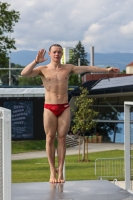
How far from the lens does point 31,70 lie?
770cm

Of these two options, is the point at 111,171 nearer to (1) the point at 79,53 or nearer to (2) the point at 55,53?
(2) the point at 55,53

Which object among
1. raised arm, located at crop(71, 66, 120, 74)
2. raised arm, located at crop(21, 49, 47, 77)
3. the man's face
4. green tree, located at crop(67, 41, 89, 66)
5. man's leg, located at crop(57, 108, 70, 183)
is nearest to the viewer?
raised arm, located at crop(21, 49, 47, 77)

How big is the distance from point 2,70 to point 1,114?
32743mm

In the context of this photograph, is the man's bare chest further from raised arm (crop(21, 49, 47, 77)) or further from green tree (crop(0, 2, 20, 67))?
green tree (crop(0, 2, 20, 67))

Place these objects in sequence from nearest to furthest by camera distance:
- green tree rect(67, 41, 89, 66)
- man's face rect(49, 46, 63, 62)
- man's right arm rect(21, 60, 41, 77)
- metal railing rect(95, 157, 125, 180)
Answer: man's right arm rect(21, 60, 41, 77) < man's face rect(49, 46, 63, 62) < metal railing rect(95, 157, 125, 180) < green tree rect(67, 41, 89, 66)

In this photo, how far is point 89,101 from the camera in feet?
102

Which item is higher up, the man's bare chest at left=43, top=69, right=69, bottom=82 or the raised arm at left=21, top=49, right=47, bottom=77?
the raised arm at left=21, top=49, right=47, bottom=77

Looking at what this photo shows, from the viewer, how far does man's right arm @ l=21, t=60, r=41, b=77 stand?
7574 millimetres

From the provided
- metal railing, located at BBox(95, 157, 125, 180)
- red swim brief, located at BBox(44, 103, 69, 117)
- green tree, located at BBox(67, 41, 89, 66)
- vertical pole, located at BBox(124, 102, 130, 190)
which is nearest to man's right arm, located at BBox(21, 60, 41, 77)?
red swim brief, located at BBox(44, 103, 69, 117)

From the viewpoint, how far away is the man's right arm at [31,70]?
24.8 ft

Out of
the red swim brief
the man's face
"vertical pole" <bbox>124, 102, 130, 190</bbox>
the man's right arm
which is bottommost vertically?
"vertical pole" <bbox>124, 102, 130, 190</bbox>

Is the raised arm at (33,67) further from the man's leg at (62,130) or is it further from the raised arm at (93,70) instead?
the man's leg at (62,130)

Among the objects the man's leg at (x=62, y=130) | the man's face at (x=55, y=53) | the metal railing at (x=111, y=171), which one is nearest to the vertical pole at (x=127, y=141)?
the man's leg at (x=62, y=130)

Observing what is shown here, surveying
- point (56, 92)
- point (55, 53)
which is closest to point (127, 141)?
point (56, 92)
